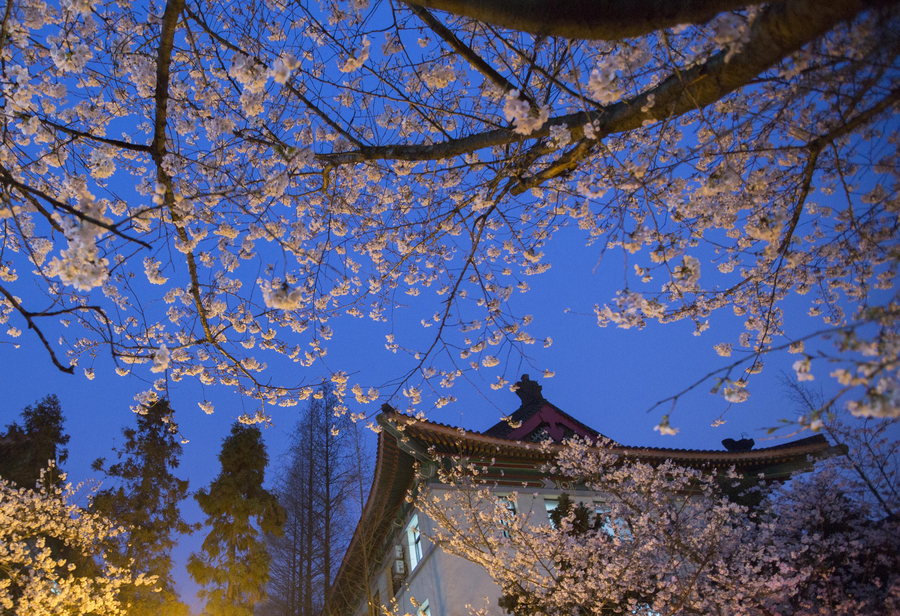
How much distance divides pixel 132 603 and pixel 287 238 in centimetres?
1279

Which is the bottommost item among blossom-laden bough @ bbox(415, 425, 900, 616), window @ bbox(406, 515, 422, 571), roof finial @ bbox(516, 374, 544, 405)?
blossom-laden bough @ bbox(415, 425, 900, 616)

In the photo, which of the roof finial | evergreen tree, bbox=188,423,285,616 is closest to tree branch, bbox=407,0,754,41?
the roof finial

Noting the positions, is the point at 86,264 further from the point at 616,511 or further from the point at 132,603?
the point at 132,603

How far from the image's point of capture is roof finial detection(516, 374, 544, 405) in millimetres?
13328

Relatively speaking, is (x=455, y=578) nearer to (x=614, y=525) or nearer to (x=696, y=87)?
(x=614, y=525)

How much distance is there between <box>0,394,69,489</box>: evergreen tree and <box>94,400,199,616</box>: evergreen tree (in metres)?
2.11

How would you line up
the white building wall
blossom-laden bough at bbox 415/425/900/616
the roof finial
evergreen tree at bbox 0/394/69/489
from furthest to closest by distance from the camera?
evergreen tree at bbox 0/394/69/489 → the roof finial → the white building wall → blossom-laden bough at bbox 415/425/900/616

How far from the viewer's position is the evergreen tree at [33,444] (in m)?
15.7

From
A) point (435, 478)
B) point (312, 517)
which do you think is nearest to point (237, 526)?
point (312, 517)

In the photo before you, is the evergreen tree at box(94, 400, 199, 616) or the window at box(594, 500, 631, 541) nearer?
the window at box(594, 500, 631, 541)

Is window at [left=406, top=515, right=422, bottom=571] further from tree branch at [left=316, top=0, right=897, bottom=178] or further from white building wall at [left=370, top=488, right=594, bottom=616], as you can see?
tree branch at [left=316, top=0, right=897, bottom=178]

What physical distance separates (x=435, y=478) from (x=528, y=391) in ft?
15.1

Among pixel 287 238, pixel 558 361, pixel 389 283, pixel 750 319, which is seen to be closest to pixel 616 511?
pixel 750 319

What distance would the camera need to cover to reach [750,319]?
5211 millimetres
